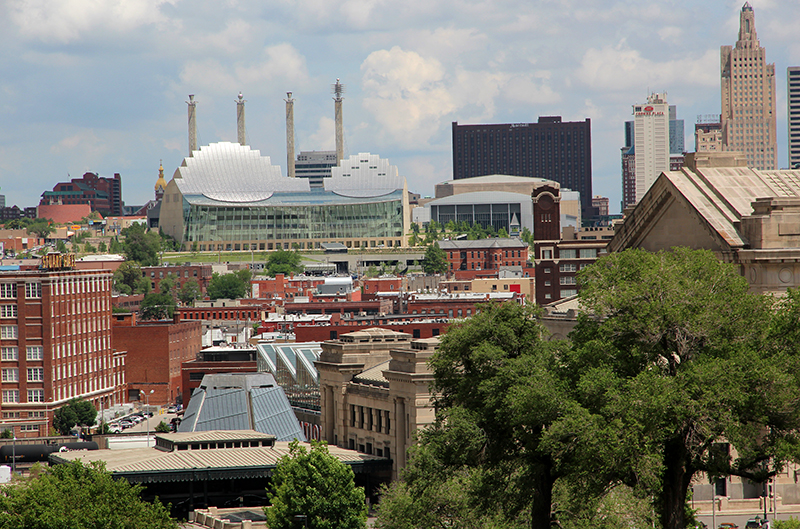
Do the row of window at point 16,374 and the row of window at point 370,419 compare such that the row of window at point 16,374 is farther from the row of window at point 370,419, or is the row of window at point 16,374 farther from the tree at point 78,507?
the tree at point 78,507

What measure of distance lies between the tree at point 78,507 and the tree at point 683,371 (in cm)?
2177

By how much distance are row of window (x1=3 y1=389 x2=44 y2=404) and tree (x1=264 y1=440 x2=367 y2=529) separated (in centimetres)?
6657

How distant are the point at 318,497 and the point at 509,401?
84.7 ft

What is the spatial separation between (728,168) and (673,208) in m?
2.76

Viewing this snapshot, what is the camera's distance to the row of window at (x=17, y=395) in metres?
125

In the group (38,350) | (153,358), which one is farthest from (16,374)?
(153,358)

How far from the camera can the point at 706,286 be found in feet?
117

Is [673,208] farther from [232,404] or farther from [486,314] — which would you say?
[232,404]

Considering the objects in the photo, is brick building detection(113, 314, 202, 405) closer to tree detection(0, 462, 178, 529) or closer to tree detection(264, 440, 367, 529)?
tree detection(264, 440, 367, 529)

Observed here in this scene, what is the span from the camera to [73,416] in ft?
396

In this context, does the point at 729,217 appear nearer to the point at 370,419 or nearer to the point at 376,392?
the point at 376,392

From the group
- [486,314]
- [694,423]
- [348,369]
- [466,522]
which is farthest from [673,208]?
[348,369]

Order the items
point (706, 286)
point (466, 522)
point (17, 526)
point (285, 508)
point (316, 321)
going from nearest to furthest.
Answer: point (706, 286), point (466, 522), point (17, 526), point (285, 508), point (316, 321)

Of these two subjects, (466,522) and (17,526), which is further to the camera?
(17,526)
